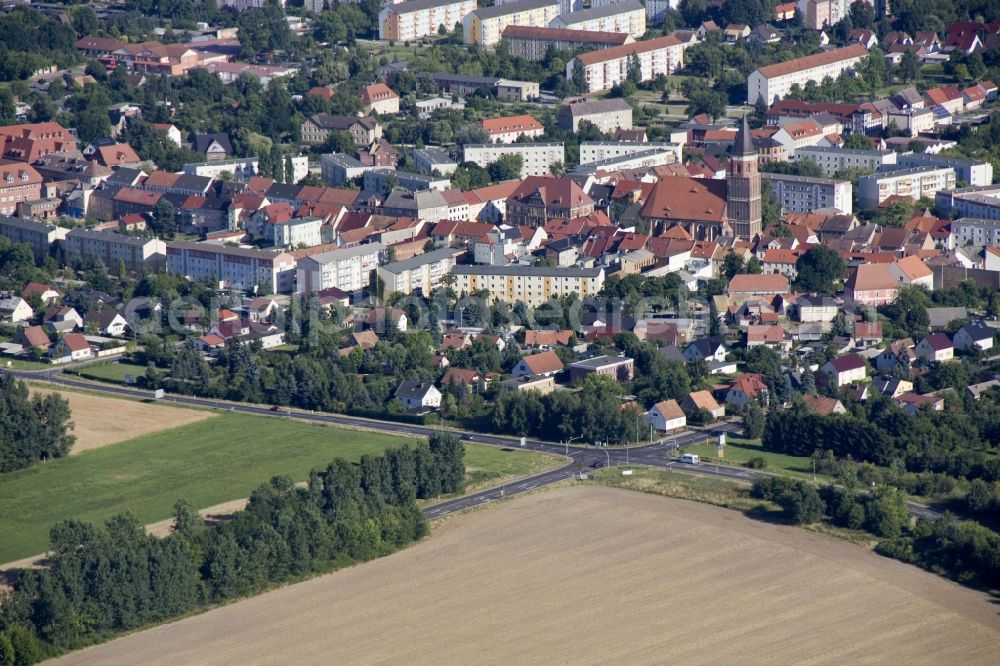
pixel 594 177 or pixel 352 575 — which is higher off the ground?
pixel 594 177

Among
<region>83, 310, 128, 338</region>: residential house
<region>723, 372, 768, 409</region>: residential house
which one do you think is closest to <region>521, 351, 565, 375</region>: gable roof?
<region>723, 372, 768, 409</region>: residential house

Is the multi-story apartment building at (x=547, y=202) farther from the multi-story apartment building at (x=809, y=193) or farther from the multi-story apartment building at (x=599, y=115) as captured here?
the multi-story apartment building at (x=599, y=115)

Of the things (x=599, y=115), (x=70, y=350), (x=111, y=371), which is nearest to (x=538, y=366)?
(x=111, y=371)

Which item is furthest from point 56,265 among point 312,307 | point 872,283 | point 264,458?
point 872,283

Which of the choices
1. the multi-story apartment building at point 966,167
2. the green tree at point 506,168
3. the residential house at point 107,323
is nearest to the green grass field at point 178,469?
the residential house at point 107,323

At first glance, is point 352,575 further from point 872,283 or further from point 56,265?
point 56,265

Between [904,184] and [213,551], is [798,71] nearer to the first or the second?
[904,184]

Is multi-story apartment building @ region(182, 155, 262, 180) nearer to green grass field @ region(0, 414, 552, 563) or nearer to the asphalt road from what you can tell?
the asphalt road
